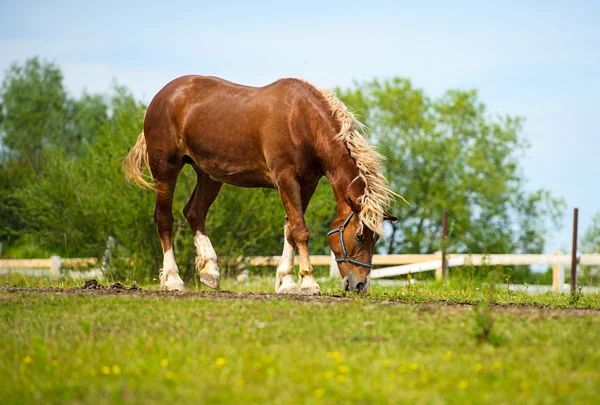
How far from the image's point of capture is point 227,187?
16484mm

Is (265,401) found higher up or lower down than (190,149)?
lower down

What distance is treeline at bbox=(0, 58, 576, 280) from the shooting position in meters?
16.6

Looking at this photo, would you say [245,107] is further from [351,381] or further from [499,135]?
[499,135]

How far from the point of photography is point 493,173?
36.4m

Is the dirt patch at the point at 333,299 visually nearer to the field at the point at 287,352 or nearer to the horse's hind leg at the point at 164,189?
the field at the point at 287,352

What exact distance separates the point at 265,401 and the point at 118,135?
14.1 metres

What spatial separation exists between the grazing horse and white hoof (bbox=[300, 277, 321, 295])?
0.01 meters

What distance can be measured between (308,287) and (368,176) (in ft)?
4.47

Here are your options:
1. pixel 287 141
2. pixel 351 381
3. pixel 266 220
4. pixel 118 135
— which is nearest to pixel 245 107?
pixel 287 141

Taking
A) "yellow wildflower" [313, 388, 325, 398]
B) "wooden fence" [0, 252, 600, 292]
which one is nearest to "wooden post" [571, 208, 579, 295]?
"wooden fence" [0, 252, 600, 292]

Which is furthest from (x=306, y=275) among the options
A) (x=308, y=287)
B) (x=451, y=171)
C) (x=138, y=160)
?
(x=451, y=171)

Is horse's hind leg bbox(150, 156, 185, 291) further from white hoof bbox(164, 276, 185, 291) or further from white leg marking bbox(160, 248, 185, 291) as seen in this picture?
white hoof bbox(164, 276, 185, 291)

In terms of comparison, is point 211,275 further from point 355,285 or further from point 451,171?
point 451,171

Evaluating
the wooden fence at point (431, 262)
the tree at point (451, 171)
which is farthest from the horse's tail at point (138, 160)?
the tree at point (451, 171)
